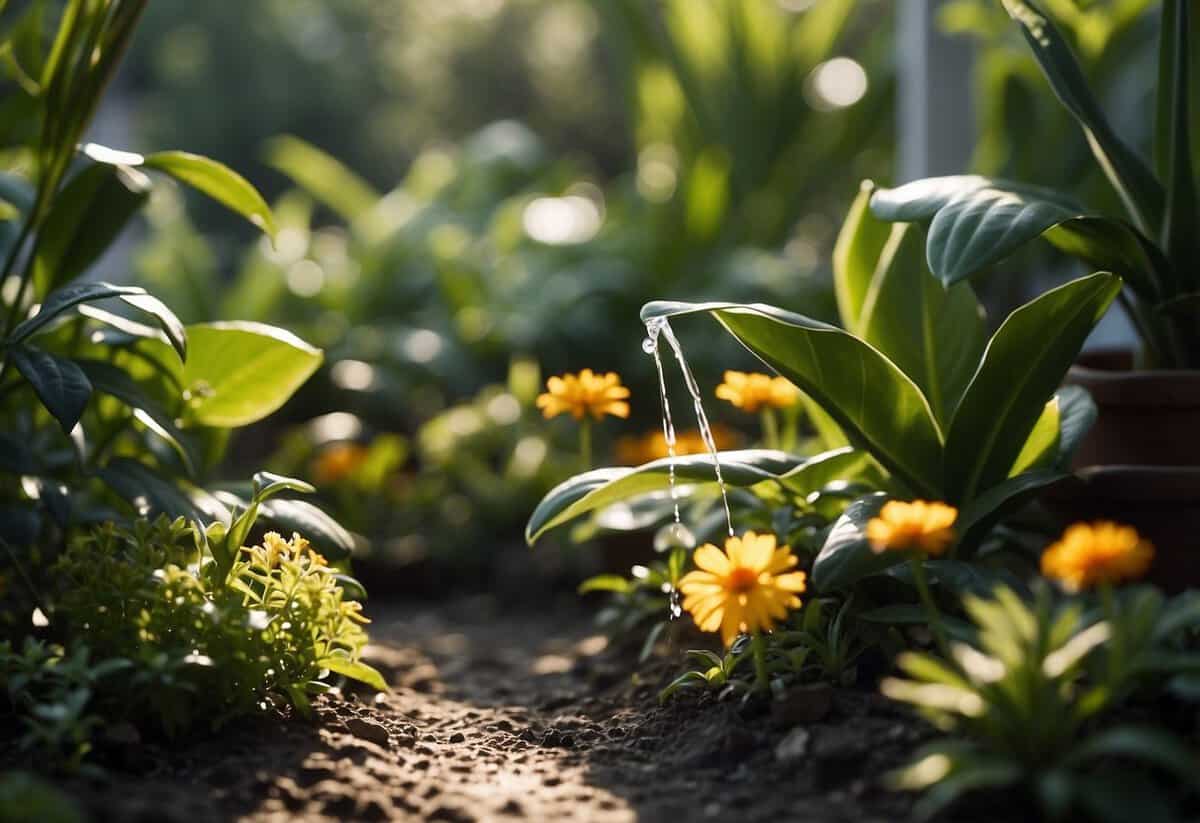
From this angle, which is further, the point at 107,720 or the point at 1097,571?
the point at 107,720

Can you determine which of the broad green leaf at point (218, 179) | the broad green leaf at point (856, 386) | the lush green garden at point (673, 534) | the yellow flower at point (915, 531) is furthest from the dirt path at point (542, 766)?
the broad green leaf at point (218, 179)

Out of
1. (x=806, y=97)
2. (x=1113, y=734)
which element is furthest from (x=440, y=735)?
(x=806, y=97)

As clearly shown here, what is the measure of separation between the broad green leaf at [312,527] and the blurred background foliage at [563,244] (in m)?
0.81

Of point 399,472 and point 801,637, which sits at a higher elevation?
point 399,472

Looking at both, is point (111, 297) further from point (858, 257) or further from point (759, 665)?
point (858, 257)

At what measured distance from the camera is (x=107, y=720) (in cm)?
152

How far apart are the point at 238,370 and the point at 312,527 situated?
40 centimetres

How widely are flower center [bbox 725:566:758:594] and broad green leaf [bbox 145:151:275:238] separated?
986mm

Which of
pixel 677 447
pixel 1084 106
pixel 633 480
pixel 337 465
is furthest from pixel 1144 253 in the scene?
pixel 337 465

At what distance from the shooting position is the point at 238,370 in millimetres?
2043

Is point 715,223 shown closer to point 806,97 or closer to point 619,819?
point 806,97

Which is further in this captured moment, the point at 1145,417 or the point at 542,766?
the point at 1145,417

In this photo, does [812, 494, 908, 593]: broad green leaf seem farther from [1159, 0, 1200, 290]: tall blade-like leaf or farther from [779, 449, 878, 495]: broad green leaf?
[1159, 0, 1200, 290]: tall blade-like leaf

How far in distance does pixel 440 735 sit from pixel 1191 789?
97 cm
